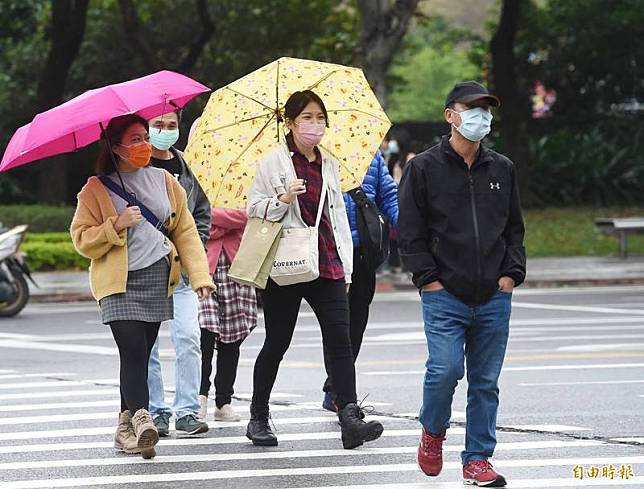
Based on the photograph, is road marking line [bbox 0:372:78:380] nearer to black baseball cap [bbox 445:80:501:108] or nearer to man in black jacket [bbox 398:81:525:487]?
man in black jacket [bbox 398:81:525:487]

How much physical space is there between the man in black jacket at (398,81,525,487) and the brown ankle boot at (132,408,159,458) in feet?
4.86

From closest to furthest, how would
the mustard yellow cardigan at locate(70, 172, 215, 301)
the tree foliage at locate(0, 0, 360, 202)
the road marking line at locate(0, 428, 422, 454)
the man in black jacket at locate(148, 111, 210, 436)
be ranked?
the mustard yellow cardigan at locate(70, 172, 215, 301) < the road marking line at locate(0, 428, 422, 454) < the man in black jacket at locate(148, 111, 210, 436) < the tree foliage at locate(0, 0, 360, 202)

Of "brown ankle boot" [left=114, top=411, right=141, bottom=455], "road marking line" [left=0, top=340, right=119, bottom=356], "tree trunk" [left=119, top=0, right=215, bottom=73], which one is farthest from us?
"tree trunk" [left=119, top=0, right=215, bottom=73]

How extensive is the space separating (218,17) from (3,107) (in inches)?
243

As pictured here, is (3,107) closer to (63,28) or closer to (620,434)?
(63,28)

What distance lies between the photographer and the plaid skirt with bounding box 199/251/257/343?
9.20m

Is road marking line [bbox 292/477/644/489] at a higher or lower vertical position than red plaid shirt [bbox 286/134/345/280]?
lower

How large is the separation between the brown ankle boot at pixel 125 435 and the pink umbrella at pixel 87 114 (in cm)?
149

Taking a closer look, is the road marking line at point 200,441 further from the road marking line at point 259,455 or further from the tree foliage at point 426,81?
the tree foliage at point 426,81

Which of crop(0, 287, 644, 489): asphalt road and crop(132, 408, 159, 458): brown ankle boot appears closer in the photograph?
crop(0, 287, 644, 489): asphalt road

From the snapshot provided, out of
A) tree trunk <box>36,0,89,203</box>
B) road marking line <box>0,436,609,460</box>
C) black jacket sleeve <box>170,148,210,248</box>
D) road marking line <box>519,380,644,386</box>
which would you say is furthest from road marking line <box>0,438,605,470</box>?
tree trunk <box>36,0,89,203</box>

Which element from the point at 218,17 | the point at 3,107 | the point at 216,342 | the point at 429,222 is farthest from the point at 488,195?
the point at 218,17

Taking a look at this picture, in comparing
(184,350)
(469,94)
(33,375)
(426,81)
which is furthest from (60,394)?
(426,81)

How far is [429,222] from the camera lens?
22.6ft
